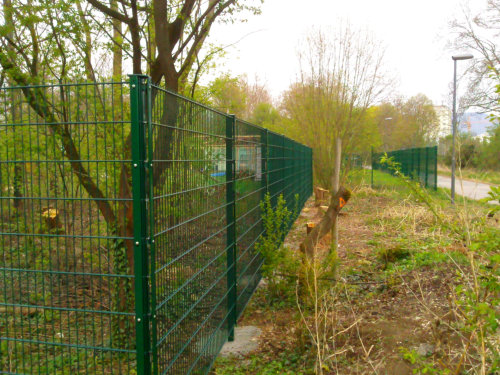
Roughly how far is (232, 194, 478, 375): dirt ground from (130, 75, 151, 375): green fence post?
4.37ft

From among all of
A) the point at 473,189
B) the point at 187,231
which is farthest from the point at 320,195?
the point at 187,231

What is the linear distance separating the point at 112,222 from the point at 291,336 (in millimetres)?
2092

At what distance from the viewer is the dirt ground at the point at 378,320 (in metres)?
3.68

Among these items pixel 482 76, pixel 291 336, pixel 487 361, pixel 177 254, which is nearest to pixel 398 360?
pixel 487 361

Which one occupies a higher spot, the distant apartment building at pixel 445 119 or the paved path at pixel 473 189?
the distant apartment building at pixel 445 119

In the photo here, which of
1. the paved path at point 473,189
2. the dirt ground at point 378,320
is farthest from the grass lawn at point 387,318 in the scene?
the paved path at point 473,189

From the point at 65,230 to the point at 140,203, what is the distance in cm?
123

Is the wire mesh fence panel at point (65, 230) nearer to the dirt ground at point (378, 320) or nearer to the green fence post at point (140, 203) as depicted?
the green fence post at point (140, 203)

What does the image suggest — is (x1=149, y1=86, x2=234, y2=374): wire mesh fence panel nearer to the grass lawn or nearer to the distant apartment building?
the grass lawn

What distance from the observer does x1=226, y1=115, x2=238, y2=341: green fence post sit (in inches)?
161

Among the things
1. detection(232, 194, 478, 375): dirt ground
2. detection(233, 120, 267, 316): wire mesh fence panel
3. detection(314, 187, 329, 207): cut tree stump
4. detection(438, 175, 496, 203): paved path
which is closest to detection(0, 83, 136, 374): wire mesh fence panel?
detection(233, 120, 267, 316): wire mesh fence panel

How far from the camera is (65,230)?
10.4ft

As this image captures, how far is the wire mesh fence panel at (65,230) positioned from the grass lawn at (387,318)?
119 centimetres

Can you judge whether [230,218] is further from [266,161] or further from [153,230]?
[266,161]
